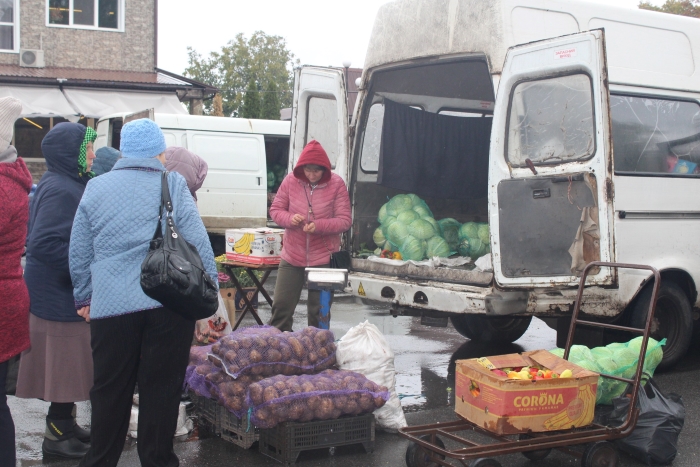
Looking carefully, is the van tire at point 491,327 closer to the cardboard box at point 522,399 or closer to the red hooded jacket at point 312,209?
the red hooded jacket at point 312,209

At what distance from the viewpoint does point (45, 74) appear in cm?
1903

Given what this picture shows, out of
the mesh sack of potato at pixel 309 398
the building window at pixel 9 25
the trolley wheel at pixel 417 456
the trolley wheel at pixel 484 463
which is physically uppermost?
the building window at pixel 9 25

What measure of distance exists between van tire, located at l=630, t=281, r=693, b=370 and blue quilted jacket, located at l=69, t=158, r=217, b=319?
4.18m

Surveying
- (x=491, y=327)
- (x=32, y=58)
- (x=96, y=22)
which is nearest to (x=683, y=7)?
(x=96, y=22)

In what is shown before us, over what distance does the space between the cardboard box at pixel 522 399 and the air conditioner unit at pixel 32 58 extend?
18675 mm

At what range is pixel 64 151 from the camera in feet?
14.6

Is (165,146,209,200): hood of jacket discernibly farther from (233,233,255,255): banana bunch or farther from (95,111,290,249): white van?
(95,111,290,249): white van

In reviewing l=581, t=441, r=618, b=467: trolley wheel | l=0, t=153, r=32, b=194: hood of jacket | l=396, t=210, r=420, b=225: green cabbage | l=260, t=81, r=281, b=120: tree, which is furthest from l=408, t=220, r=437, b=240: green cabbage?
l=260, t=81, r=281, b=120: tree

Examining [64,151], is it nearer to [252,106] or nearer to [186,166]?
[186,166]

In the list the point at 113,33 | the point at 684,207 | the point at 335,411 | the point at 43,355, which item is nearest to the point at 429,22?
the point at 684,207

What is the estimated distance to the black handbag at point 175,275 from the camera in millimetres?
3463

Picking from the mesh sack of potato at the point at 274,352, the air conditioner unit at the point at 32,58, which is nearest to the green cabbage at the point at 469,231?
the mesh sack of potato at the point at 274,352

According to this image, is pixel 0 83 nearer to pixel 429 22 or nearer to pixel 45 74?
pixel 45 74

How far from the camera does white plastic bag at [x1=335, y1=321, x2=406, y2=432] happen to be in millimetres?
4926
